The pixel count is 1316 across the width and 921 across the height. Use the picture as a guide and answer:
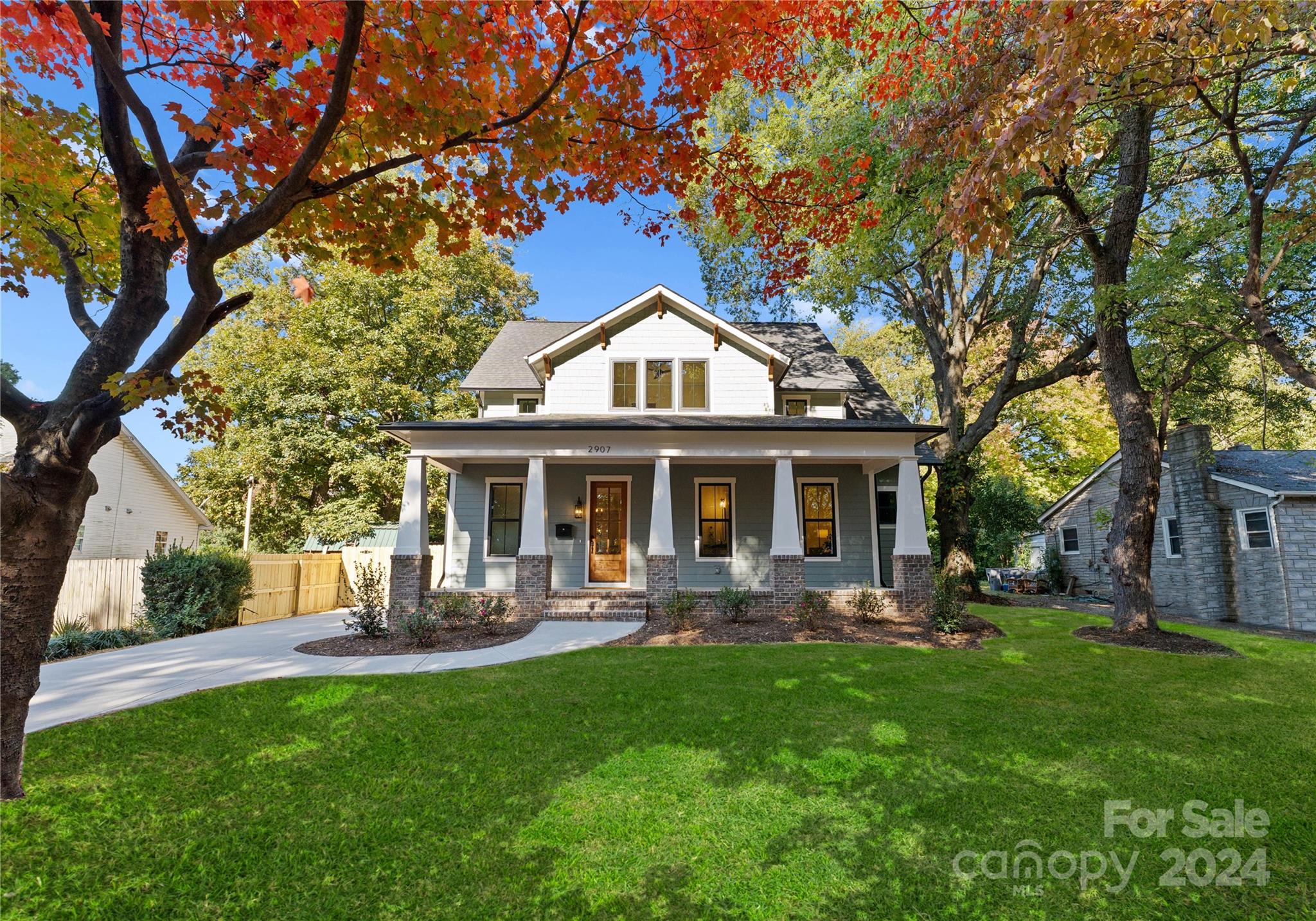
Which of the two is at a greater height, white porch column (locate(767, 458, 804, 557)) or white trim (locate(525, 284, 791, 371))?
white trim (locate(525, 284, 791, 371))

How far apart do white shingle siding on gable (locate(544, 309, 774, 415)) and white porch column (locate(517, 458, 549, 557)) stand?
266 cm

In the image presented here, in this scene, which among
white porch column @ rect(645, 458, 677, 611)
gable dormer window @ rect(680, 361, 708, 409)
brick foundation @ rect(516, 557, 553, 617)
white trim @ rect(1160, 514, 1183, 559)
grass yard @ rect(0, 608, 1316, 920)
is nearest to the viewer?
grass yard @ rect(0, 608, 1316, 920)

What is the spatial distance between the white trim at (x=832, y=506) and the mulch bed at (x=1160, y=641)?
5.28 metres

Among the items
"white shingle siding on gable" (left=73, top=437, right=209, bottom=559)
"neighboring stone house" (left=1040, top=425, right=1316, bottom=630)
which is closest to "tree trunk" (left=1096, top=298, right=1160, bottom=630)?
"neighboring stone house" (left=1040, top=425, right=1316, bottom=630)

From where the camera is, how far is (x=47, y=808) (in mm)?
3348

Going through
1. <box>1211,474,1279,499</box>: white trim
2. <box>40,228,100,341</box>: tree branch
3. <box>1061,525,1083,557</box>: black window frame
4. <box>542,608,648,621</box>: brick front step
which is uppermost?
<box>40,228,100,341</box>: tree branch

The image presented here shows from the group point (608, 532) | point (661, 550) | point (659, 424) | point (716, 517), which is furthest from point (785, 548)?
point (608, 532)

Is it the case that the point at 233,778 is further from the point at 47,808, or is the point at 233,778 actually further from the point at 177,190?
the point at 177,190

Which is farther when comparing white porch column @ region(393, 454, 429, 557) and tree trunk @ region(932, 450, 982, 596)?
tree trunk @ region(932, 450, 982, 596)

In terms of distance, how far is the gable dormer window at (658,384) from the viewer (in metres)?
14.6

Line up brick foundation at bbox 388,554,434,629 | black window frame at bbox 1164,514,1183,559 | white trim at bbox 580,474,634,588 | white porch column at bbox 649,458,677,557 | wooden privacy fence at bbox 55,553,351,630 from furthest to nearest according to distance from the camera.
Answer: black window frame at bbox 1164,514,1183,559 < white trim at bbox 580,474,634,588 < white porch column at bbox 649,458,677,557 < brick foundation at bbox 388,554,434,629 < wooden privacy fence at bbox 55,553,351,630

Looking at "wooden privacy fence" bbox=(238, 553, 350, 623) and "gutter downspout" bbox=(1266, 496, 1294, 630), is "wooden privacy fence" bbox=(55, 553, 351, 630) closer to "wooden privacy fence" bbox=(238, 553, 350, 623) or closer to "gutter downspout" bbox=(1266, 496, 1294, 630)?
"wooden privacy fence" bbox=(238, 553, 350, 623)

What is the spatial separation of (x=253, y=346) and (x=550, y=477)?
15.0 metres

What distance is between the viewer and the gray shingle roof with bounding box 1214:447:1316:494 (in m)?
12.9
